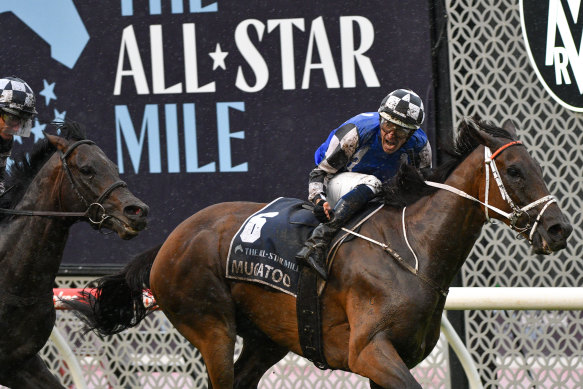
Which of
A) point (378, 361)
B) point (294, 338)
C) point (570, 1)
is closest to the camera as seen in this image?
point (378, 361)

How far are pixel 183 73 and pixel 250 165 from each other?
0.74 metres

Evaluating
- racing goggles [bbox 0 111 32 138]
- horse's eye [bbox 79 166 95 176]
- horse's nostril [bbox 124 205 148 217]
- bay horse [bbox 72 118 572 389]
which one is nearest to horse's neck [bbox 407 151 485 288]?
bay horse [bbox 72 118 572 389]

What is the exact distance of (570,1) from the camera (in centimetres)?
679

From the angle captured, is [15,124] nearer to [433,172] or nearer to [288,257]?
[288,257]

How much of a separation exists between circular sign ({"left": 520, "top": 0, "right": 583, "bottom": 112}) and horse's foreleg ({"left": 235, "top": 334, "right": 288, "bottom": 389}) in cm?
239

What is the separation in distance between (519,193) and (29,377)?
8.43ft

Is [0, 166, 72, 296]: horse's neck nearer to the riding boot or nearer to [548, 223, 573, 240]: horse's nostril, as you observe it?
the riding boot

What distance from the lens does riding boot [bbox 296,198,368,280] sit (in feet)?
17.8

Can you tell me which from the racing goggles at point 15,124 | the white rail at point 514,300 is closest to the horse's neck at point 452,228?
the white rail at point 514,300

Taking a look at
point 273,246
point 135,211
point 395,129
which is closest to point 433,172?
point 395,129

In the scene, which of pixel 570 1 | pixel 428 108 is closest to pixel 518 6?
pixel 570 1

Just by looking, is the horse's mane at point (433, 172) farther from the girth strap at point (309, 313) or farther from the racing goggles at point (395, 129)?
the girth strap at point (309, 313)

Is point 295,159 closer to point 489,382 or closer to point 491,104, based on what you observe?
point 491,104

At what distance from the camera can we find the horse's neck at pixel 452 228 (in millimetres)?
5266
